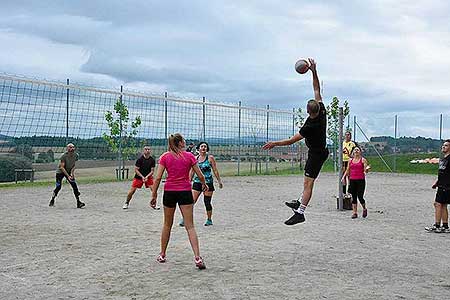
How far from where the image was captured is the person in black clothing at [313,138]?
7523mm

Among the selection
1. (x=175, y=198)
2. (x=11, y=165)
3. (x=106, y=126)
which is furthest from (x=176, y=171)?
(x=106, y=126)

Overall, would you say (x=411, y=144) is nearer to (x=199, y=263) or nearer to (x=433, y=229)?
(x=433, y=229)

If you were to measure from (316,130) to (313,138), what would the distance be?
12 cm

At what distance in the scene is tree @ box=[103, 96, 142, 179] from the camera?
2493 centimetres

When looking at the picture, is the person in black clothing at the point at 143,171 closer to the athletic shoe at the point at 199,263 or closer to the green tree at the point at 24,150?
the athletic shoe at the point at 199,263

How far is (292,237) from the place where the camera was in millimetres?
9977

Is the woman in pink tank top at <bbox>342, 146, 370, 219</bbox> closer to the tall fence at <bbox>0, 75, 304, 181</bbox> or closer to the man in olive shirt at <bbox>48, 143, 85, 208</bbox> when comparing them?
the man in olive shirt at <bbox>48, 143, 85, 208</bbox>

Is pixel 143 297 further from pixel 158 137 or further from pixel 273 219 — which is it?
pixel 158 137

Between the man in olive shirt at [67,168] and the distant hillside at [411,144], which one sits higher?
the distant hillside at [411,144]

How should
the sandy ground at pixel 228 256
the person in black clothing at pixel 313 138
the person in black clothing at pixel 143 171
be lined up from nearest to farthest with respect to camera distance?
the sandy ground at pixel 228 256 → the person in black clothing at pixel 313 138 → the person in black clothing at pixel 143 171

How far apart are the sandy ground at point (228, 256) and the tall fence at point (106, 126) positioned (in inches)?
285

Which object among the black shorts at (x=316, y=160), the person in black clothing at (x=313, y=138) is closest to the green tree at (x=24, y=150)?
the person in black clothing at (x=313, y=138)

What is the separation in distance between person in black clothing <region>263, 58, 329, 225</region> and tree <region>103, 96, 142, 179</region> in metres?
17.7

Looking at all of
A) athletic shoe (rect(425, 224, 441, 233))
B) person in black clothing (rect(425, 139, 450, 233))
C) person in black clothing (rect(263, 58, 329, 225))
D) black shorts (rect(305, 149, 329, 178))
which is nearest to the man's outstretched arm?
person in black clothing (rect(263, 58, 329, 225))
